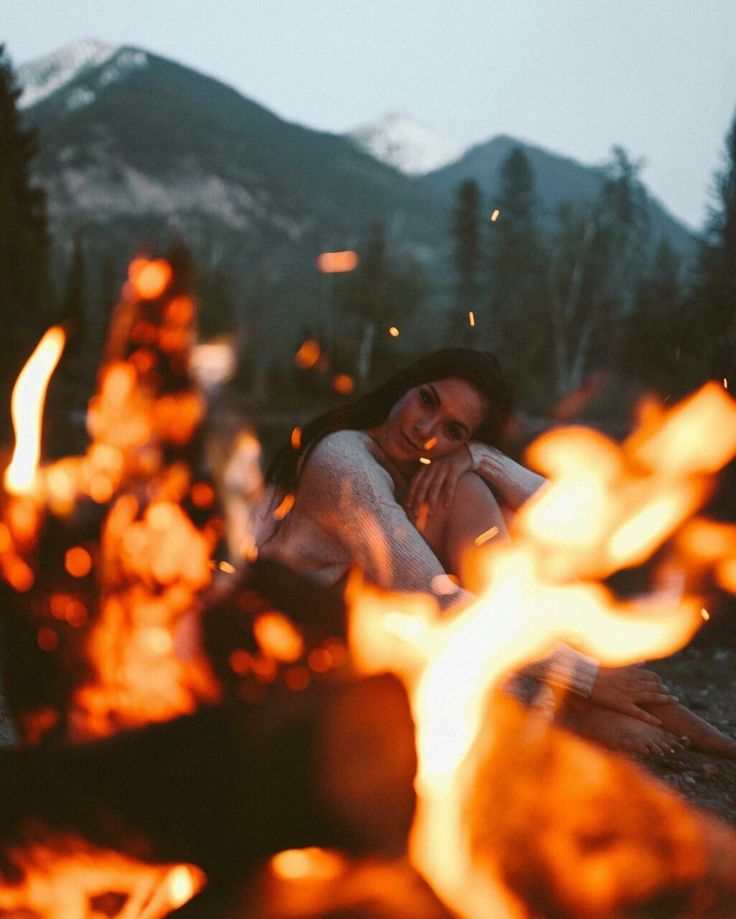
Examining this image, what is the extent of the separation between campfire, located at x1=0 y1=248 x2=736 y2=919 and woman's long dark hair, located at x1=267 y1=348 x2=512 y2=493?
44cm

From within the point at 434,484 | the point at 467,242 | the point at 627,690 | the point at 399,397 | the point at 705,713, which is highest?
the point at 399,397

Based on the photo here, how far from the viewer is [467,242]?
46344mm

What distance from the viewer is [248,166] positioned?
6713 inches

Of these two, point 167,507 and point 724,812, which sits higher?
point 167,507

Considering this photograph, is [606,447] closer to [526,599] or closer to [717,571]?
[717,571]

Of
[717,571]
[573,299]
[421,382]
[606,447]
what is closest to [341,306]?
[573,299]

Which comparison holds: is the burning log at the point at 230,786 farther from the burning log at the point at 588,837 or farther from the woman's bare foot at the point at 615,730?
the woman's bare foot at the point at 615,730

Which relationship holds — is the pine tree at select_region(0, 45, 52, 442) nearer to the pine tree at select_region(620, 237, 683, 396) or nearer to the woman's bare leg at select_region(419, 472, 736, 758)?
the pine tree at select_region(620, 237, 683, 396)

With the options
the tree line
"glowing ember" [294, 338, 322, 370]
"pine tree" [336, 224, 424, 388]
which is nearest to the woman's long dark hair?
"glowing ember" [294, 338, 322, 370]

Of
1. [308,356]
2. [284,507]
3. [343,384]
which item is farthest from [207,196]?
[284,507]

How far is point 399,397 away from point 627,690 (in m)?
1.40

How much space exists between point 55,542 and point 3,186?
21.6m

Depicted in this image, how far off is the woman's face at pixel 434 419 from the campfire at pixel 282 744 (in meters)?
0.45

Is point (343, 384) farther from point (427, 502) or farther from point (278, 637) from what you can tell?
point (278, 637)
